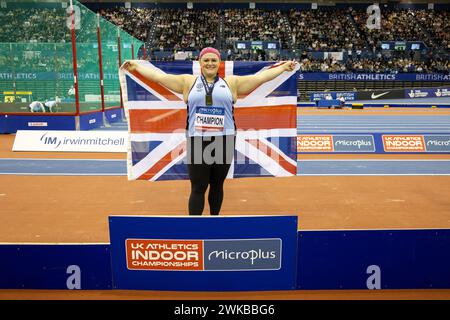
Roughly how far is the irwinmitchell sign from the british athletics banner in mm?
5528

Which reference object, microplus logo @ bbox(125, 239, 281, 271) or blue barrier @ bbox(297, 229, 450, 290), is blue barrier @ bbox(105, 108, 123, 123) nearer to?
microplus logo @ bbox(125, 239, 281, 271)

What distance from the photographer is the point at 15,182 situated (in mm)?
7074

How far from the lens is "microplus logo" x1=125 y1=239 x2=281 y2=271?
3.05 metres

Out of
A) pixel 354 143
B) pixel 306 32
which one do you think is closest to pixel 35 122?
pixel 354 143

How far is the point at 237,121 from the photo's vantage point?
487cm

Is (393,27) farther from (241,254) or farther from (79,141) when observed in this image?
(241,254)

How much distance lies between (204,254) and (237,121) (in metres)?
2.21

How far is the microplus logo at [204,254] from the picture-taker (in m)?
3.05

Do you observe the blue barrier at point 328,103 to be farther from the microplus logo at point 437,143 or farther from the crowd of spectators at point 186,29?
the microplus logo at point 437,143

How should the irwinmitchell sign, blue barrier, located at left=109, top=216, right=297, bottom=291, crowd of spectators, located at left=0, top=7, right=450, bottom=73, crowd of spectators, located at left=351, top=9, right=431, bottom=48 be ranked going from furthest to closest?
crowd of spectators, located at left=351, top=9, right=431, bottom=48 → crowd of spectators, located at left=0, top=7, right=450, bottom=73 → the irwinmitchell sign → blue barrier, located at left=109, top=216, right=297, bottom=291

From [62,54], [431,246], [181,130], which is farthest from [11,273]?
[62,54]

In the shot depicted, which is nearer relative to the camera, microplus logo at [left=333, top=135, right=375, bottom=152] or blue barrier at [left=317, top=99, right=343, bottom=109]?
microplus logo at [left=333, top=135, right=375, bottom=152]

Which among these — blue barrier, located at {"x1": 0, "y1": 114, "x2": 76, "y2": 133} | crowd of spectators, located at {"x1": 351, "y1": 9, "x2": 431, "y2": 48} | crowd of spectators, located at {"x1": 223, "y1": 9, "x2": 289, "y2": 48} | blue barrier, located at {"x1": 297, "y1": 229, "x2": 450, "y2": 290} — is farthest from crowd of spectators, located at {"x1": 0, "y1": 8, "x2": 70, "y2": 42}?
crowd of spectators, located at {"x1": 351, "y1": 9, "x2": 431, "y2": 48}
